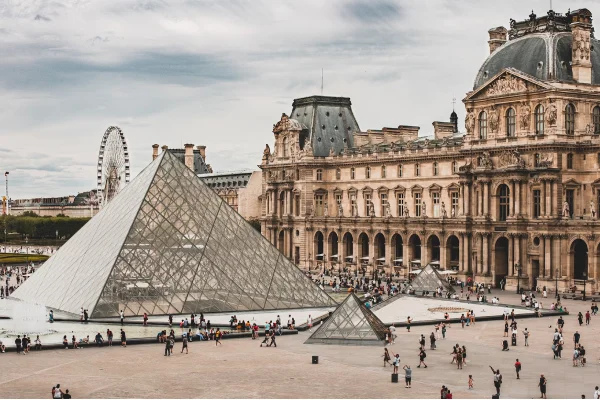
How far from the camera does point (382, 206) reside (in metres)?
87.4

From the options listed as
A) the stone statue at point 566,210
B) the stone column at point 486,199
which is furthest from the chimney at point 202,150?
the stone statue at point 566,210

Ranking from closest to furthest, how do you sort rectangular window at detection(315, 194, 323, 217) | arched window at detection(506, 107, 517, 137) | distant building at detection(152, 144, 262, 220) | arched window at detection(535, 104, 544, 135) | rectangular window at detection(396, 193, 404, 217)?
arched window at detection(535, 104, 544, 135) < arched window at detection(506, 107, 517, 137) < rectangular window at detection(396, 193, 404, 217) < rectangular window at detection(315, 194, 323, 217) < distant building at detection(152, 144, 262, 220)

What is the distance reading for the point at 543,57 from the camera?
226ft

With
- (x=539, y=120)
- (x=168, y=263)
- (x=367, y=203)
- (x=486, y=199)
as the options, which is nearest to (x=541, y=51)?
(x=539, y=120)

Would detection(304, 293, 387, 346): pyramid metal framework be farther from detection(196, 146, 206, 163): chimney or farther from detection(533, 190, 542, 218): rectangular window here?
detection(196, 146, 206, 163): chimney

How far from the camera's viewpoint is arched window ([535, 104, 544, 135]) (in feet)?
224

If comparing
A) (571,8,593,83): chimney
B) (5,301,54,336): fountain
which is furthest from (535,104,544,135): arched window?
(5,301,54,336): fountain

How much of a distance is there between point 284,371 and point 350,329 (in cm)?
799

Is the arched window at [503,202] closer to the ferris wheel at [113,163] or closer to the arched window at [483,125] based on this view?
the arched window at [483,125]

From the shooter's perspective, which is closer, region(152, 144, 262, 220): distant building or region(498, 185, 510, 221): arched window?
region(498, 185, 510, 221): arched window

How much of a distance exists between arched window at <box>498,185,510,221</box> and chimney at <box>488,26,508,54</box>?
1229 cm

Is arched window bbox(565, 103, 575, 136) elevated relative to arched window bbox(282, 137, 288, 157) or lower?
lower

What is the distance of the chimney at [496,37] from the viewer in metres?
77.6

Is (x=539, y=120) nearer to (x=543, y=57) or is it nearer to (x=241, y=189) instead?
(x=543, y=57)
